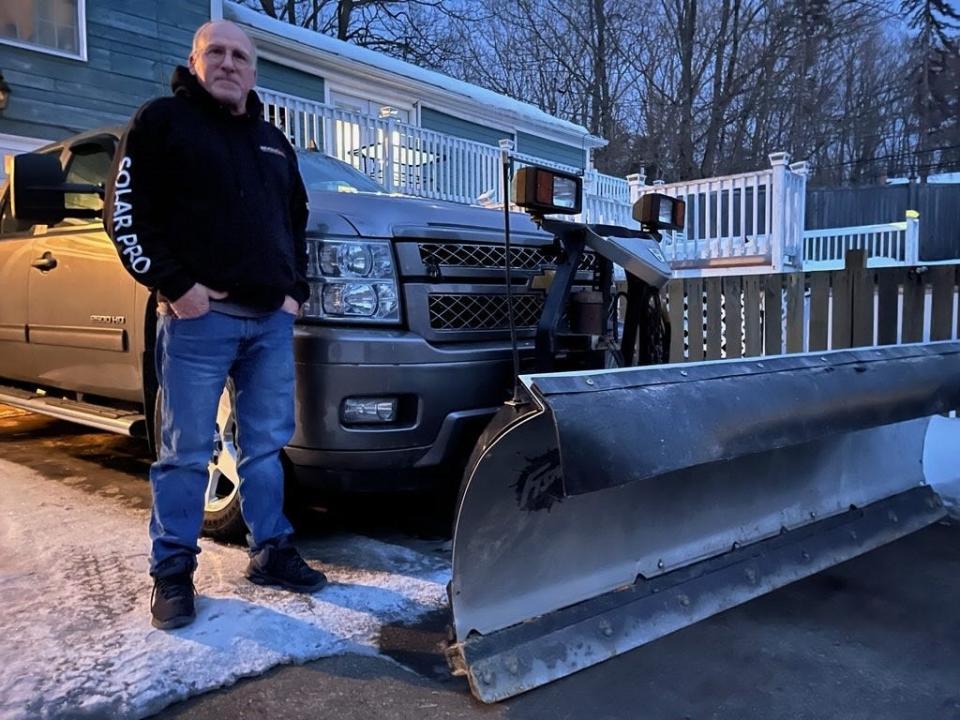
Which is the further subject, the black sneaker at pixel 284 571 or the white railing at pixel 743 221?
the white railing at pixel 743 221

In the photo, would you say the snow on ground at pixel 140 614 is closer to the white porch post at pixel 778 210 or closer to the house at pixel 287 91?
the house at pixel 287 91

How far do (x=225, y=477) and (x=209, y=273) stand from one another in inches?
48.8

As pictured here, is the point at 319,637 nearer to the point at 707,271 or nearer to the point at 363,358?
the point at 363,358

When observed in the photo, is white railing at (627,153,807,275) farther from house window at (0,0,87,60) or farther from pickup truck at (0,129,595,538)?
pickup truck at (0,129,595,538)

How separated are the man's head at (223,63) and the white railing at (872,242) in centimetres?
1626

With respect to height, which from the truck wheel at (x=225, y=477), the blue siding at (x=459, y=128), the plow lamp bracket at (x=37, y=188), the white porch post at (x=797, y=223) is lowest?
the truck wheel at (x=225, y=477)

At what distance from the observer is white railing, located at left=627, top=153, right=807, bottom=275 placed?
12.2 m

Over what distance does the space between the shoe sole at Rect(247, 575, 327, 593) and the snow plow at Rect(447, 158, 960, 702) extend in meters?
0.74

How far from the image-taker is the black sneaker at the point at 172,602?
2.54 m

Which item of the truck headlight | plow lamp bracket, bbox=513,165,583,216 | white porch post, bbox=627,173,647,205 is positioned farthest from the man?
white porch post, bbox=627,173,647,205

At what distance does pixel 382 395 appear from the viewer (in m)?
2.96

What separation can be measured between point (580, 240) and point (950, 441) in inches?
120

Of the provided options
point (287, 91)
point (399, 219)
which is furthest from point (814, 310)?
point (287, 91)

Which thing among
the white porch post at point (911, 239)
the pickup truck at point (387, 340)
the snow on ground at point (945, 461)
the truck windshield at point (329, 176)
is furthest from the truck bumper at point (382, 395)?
the white porch post at point (911, 239)
